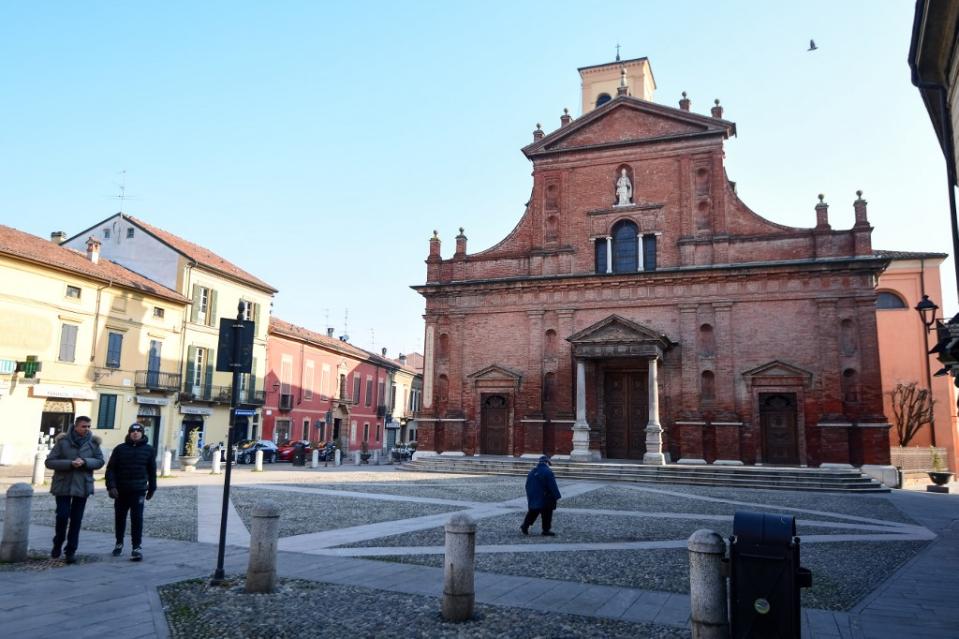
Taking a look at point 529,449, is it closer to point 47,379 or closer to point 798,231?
point 798,231

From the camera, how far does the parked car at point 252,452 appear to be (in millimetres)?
32688

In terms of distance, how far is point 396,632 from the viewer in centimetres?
544

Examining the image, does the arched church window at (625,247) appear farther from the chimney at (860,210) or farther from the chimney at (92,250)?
the chimney at (92,250)

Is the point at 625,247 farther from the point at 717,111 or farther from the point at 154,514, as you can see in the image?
the point at 154,514

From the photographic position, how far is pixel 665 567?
8188mm

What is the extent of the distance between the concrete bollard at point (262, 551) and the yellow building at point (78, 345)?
23.0 m

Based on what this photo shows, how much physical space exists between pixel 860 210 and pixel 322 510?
21938 millimetres

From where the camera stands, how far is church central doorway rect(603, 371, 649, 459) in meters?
26.0

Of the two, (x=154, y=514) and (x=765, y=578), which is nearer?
(x=765, y=578)

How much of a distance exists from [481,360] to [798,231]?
13.4 metres

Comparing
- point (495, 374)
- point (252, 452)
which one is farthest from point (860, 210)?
point (252, 452)

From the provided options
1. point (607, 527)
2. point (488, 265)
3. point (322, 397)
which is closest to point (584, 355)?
point (488, 265)

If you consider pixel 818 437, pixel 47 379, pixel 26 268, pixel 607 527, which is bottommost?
pixel 607 527

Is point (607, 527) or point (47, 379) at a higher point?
point (47, 379)
